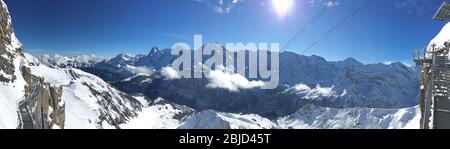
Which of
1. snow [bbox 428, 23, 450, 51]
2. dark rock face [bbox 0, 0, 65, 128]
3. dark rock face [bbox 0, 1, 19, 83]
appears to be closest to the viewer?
snow [bbox 428, 23, 450, 51]

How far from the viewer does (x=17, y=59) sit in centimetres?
10862

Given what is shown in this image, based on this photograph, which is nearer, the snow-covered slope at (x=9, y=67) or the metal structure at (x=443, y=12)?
the metal structure at (x=443, y=12)

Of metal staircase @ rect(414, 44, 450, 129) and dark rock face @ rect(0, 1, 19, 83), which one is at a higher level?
dark rock face @ rect(0, 1, 19, 83)

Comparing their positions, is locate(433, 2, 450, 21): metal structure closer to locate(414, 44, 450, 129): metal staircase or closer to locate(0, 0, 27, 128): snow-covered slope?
locate(414, 44, 450, 129): metal staircase

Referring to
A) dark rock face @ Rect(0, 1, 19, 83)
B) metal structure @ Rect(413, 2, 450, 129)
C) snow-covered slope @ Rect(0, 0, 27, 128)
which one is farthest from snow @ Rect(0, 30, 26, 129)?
metal structure @ Rect(413, 2, 450, 129)

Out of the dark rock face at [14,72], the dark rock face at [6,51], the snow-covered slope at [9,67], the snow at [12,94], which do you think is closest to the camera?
the snow at [12,94]

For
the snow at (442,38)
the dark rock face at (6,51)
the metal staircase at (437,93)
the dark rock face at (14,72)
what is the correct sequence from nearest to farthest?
the metal staircase at (437,93) → the snow at (442,38) → the dark rock face at (14,72) → the dark rock face at (6,51)

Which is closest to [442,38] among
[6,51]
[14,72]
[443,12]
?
[443,12]

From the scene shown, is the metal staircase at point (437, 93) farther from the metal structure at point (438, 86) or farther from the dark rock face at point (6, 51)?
the dark rock face at point (6, 51)

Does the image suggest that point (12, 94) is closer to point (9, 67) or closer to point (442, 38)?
point (9, 67)

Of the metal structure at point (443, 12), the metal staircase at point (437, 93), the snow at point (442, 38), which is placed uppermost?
the metal structure at point (443, 12)

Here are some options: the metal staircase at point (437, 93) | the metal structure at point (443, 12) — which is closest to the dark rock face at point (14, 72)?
the metal structure at point (443, 12)

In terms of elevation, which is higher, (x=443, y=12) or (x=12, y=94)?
(x=443, y=12)
